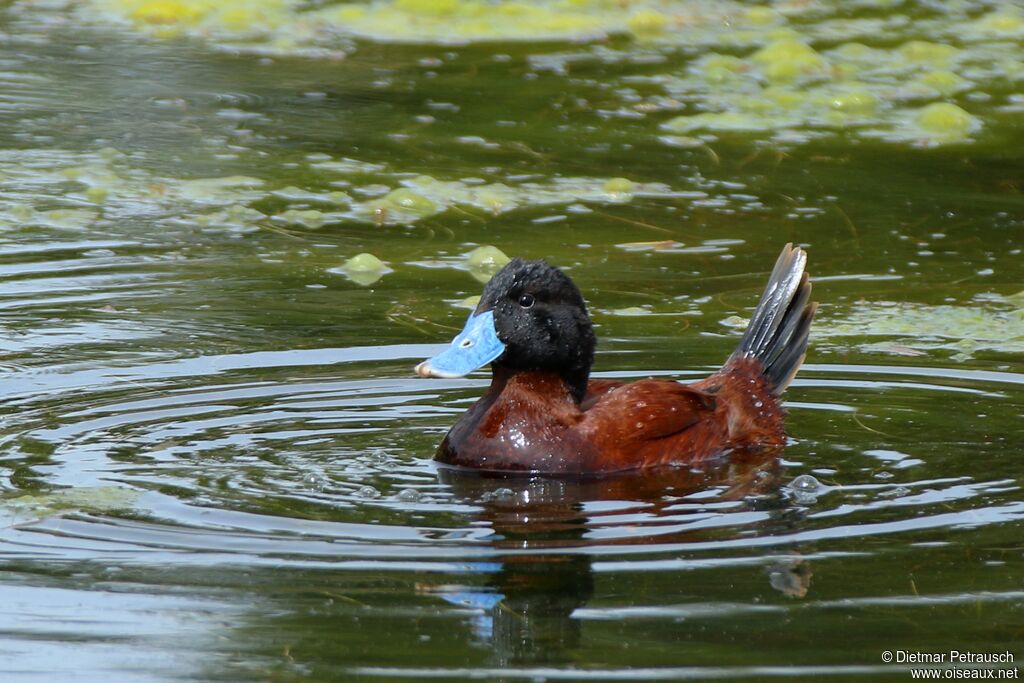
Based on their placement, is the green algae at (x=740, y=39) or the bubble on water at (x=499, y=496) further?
the green algae at (x=740, y=39)

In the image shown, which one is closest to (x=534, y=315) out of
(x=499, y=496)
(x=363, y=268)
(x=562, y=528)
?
(x=499, y=496)

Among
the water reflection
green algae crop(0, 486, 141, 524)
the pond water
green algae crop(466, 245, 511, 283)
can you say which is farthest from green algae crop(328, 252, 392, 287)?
green algae crop(0, 486, 141, 524)

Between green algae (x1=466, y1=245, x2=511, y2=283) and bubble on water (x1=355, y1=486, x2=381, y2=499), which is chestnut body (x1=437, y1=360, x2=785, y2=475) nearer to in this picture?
bubble on water (x1=355, y1=486, x2=381, y2=499)

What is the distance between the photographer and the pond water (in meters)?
4.20

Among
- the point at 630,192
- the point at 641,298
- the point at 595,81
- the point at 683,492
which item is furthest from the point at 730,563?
the point at 595,81

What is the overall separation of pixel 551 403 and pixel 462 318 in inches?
63.4

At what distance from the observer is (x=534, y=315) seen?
5773 mm

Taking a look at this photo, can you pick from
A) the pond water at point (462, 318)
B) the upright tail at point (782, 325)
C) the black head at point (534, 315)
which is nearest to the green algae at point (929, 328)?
the pond water at point (462, 318)

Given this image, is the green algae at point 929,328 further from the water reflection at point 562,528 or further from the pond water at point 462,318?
the water reflection at point 562,528

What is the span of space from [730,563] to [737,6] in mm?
10102

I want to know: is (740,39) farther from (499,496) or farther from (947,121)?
(499,496)

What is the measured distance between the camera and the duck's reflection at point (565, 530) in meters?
4.16

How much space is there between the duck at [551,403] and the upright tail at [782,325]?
49cm

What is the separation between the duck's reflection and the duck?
0.23ft
